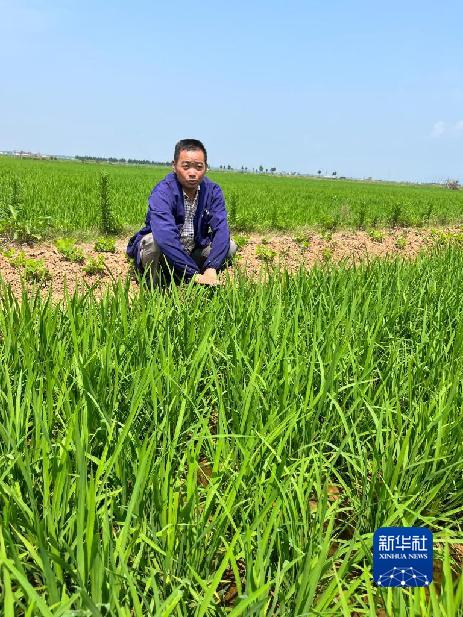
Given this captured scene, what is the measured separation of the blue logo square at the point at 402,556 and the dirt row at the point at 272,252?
9.00 feet

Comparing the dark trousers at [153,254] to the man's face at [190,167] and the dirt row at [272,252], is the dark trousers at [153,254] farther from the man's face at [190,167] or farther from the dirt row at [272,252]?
the man's face at [190,167]

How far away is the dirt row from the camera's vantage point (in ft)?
14.5

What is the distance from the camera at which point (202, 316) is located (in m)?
2.20

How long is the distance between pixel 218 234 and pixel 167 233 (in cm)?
45

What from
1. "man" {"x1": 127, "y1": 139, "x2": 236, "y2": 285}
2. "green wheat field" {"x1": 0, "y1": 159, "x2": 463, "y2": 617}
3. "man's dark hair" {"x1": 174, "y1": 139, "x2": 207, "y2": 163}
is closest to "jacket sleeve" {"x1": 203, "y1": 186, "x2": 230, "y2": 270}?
"man" {"x1": 127, "y1": 139, "x2": 236, "y2": 285}

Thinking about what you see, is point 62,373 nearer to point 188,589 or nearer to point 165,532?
point 165,532

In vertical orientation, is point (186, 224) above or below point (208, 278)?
above

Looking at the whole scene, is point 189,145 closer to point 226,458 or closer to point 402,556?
point 226,458

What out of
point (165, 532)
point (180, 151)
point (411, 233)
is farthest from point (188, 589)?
point (411, 233)

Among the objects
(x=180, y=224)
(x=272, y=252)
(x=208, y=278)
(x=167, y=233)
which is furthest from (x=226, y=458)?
(x=272, y=252)

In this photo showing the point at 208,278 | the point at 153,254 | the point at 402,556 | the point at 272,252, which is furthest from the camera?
the point at 272,252

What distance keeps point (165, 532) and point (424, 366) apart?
1.18 metres

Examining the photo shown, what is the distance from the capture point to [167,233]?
327cm

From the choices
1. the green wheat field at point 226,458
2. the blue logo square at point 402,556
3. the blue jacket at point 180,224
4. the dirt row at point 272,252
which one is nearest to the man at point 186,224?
the blue jacket at point 180,224
